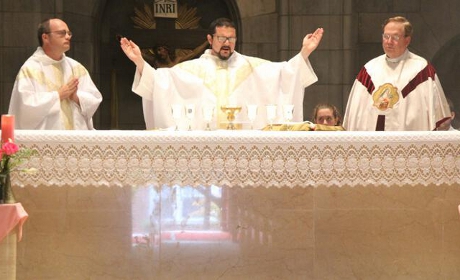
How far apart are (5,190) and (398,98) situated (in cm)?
357

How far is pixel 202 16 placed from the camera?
39.5 ft

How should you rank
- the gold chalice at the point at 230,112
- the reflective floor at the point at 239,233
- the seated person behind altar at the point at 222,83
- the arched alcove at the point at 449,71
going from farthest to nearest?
the arched alcove at the point at 449,71 < the seated person behind altar at the point at 222,83 < the gold chalice at the point at 230,112 < the reflective floor at the point at 239,233

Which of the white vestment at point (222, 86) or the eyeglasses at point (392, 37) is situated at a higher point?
the eyeglasses at point (392, 37)

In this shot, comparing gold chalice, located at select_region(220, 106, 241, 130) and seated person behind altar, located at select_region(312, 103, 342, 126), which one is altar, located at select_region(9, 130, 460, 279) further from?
seated person behind altar, located at select_region(312, 103, 342, 126)

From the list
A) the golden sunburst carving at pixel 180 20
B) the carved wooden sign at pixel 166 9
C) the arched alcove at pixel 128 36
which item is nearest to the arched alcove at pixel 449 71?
the arched alcove at pixel 128 36

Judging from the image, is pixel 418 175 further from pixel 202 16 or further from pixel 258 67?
pixel 202 16

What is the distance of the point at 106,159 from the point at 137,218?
0.55 m

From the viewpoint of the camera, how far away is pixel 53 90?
811cm

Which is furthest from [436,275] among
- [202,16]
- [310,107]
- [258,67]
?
[202,16]

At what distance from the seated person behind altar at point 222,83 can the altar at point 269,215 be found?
1.40m

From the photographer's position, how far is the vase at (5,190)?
5.66m

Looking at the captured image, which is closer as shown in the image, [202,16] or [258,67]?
[258,67]

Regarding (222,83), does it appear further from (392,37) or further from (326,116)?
(392,37)

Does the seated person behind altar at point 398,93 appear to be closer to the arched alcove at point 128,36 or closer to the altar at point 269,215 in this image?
the altar at point 269,215
